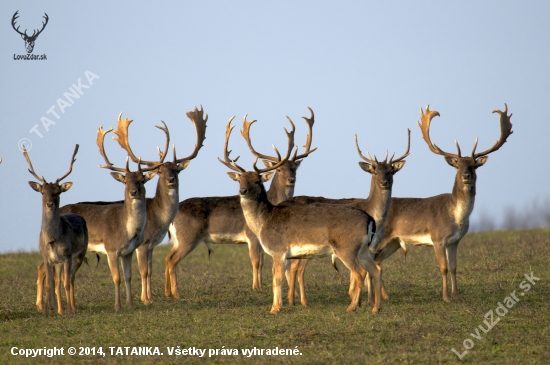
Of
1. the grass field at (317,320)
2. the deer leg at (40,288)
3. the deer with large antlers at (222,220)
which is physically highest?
the deer with large antlers at (222,220)

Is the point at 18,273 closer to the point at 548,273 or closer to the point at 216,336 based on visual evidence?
the point at 216,336

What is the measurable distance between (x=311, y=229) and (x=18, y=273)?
372 inches

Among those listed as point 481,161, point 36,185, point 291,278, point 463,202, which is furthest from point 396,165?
point 36,185

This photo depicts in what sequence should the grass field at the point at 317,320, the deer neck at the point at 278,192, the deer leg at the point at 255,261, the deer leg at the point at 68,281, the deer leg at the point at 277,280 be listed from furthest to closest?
the deer neck at the point at 278,192 → the deer leg at the point at 255,261 → the deer leg at the point at 68,281 → the deer leg at the point at 277,280 → the grass field at the point at 317,320

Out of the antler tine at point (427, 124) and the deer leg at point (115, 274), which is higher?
the antler tine at point (427, 124)

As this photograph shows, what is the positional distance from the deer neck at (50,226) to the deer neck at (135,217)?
1.15 meters

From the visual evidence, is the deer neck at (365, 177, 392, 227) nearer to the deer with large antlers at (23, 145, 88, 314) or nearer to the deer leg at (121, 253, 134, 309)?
the deer leg at (121, 253, 134, 309)

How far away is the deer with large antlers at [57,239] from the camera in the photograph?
39.1 ft

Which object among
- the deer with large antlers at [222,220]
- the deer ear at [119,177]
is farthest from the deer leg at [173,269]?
the deer ear at [119,177]

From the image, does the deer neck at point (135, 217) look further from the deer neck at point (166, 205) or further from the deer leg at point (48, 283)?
the deer leg at point (48, 283)

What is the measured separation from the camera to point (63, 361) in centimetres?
905

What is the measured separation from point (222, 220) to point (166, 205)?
176 centimetres

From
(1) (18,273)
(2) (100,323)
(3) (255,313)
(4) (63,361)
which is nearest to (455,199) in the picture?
(3) (255,313)

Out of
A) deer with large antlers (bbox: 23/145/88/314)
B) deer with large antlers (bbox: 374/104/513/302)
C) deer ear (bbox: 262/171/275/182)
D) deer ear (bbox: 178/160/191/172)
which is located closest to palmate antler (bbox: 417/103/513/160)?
deer with large antlers (bbox: 374/104/513/302)
